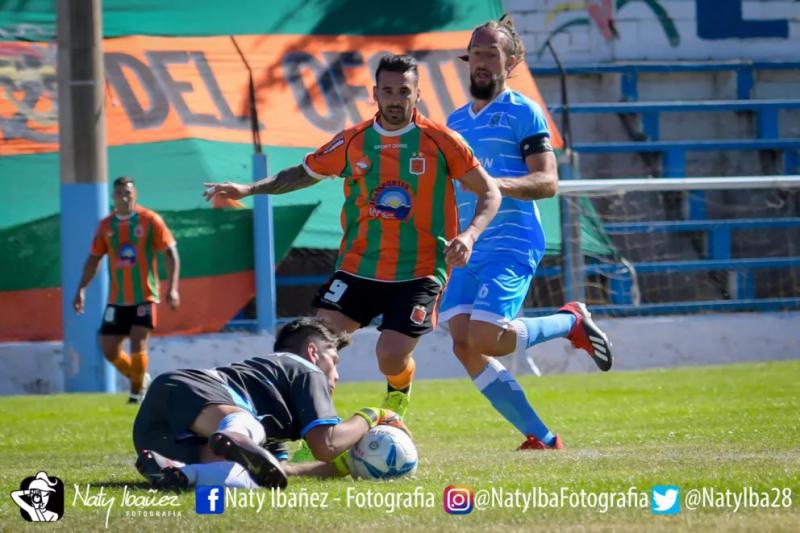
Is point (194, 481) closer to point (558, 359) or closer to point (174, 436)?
point (174, 436)

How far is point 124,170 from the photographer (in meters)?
16.8

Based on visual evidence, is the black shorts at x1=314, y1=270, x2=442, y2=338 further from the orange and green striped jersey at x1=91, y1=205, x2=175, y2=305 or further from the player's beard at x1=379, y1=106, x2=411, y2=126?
the orange and green striped jersey at x1=91, y1=205, x2=175, y2=305

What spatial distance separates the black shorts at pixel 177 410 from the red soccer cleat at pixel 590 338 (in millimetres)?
2827

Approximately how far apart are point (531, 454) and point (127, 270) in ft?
24.4

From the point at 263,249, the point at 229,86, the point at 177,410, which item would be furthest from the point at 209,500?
the point at 229,86

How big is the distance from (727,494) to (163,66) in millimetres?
13732

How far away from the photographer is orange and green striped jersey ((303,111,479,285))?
6.93 metres

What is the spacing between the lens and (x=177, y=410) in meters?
5.65

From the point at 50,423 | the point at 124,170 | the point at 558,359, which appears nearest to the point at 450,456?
the point at 50,423

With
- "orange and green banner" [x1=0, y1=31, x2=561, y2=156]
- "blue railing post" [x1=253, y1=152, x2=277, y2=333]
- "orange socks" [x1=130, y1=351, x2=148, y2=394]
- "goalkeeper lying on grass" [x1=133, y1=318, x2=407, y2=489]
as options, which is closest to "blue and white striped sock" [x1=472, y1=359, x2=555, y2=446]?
"goalkeeper lying on grass" [x1=133, y1=318, x2=407, y2=489]

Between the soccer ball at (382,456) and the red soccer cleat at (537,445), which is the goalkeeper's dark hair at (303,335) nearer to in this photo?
the soccer ball at (382,456)

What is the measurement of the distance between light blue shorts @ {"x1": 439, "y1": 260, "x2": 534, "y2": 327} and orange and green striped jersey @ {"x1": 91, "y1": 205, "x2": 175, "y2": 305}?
21.3 feet

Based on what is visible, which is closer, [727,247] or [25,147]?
[25,147]

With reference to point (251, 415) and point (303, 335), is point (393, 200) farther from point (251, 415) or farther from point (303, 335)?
point (251, 415)
